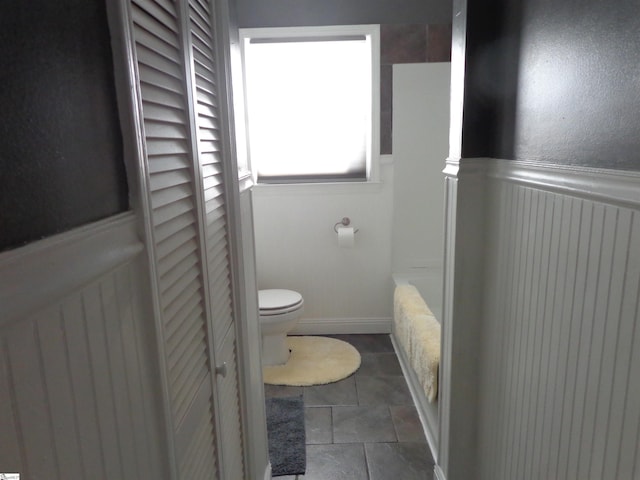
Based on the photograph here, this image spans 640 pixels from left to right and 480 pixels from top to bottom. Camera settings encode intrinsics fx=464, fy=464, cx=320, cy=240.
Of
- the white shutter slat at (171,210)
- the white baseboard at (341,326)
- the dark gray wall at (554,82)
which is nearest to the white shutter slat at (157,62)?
the white shutter slat at (171,210)

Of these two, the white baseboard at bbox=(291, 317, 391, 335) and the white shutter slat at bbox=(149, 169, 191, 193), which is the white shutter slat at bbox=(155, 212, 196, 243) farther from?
the white baseboard at bbox=(291, 317, 391, 335)

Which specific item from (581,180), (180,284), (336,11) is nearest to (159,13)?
(180,284)

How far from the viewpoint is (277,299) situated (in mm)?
2934

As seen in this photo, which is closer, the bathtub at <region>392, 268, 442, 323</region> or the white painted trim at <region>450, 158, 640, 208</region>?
the white painted trim at <region>450, 158, 640, 208</region>

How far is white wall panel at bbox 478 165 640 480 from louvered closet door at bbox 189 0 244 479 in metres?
Result: 0.84

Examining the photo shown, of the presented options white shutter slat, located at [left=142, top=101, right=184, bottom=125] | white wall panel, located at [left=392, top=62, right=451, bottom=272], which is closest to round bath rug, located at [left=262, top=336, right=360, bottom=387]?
white wall panel, located at [left=392, top=62, right=451, bottom=272]

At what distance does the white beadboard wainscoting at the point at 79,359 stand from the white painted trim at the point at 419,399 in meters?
1.66

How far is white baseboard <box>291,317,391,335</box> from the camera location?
340cm

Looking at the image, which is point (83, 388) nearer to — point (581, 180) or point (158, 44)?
point (158, 44)

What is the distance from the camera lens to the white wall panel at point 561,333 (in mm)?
859

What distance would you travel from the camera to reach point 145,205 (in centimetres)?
74

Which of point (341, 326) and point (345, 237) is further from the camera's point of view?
point (341, 326)

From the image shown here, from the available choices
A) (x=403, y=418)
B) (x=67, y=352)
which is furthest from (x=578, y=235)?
(x=403, y=418)

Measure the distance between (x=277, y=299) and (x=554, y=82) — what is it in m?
2.15
